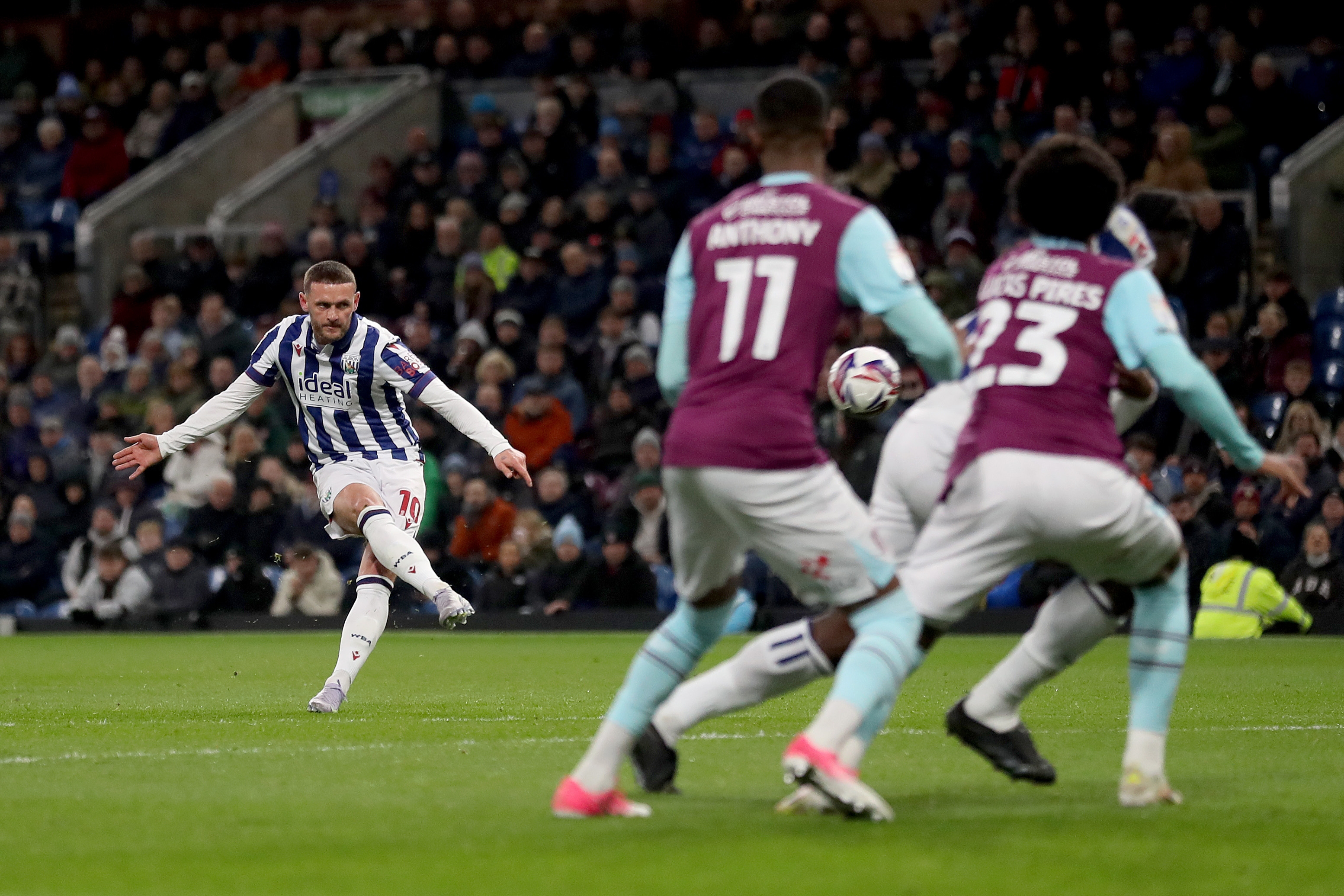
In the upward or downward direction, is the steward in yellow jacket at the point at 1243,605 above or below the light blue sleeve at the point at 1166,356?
below

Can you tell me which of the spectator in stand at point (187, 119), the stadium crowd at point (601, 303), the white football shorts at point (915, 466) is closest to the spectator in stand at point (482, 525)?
the stadium crowd at point (601, 303)

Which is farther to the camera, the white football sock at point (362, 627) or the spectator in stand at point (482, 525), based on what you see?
the spectator in stand at point (482, 525)

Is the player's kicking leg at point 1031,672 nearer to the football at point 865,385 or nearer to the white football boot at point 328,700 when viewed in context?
the football at point 865,385

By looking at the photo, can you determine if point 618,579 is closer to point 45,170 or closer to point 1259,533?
point 1259,533

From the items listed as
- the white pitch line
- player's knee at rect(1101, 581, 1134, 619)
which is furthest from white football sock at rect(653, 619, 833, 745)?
the white pitch line

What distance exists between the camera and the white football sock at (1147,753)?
5.91m

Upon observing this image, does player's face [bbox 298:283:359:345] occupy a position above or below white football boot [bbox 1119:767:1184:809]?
above

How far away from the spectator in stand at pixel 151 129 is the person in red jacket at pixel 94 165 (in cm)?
31

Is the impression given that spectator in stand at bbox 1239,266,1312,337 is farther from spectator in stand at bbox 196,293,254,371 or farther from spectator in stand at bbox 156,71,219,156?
spectator in stand at bbox 156,71,219,156

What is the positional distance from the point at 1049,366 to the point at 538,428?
44.6ft

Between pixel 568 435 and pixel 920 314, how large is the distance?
14.0m

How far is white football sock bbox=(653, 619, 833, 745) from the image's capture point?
20.2ft

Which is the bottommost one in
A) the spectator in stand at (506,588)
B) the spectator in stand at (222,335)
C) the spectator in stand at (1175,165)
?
the spectator in stand at (506,588)

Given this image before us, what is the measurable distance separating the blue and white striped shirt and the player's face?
0.09 metres
